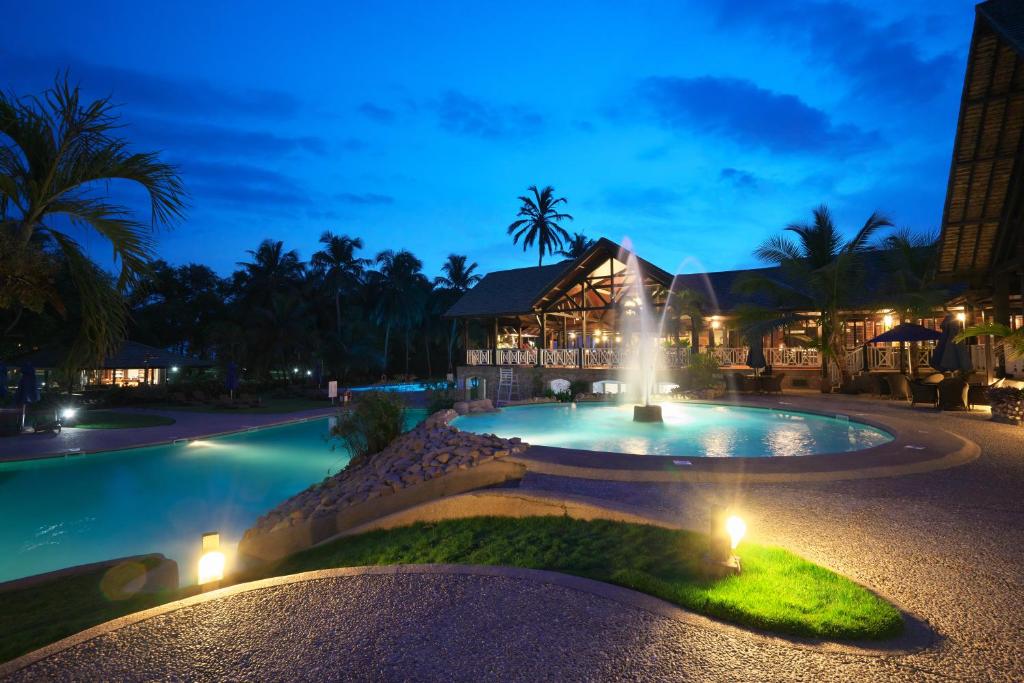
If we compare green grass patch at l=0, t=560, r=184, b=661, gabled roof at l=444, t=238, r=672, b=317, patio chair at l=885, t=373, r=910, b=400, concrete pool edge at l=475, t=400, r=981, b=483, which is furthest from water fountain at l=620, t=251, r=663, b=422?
green grass patch at l=0, t=560, r=184, b=661

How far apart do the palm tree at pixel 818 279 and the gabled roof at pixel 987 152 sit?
13.3 feet

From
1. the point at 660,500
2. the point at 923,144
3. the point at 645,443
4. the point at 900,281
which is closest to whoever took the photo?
the point at 660,500

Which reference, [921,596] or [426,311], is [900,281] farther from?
[426,311]

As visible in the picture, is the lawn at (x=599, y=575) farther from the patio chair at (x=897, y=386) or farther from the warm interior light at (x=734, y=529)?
the patio chair at (x=897, y=386)

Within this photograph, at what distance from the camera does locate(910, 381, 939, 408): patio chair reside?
47.5ft

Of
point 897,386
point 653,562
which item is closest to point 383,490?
point 653,562

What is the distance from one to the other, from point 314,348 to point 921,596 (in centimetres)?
3488

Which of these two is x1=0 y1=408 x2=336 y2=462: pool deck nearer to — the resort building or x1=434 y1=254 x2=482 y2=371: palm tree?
the resort building

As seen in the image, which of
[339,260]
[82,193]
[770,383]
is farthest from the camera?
[339,260]

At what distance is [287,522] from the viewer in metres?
7.15

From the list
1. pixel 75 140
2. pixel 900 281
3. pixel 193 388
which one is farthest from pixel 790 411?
pixel 193 388

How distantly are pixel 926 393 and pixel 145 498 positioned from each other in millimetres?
17553

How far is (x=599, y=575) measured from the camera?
434 centimetres

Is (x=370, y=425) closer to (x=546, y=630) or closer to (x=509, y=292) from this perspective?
(x=546, y=630)
